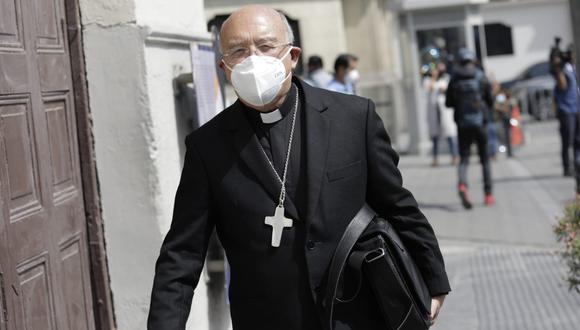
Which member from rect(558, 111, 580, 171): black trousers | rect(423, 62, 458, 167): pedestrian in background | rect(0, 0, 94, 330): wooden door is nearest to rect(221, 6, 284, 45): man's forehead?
rect(0, 0, 94, 330): wooden door

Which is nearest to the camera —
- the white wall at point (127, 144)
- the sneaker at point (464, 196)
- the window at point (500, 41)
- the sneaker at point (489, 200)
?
the white wall at point (127, 144)

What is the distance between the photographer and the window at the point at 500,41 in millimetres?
44125

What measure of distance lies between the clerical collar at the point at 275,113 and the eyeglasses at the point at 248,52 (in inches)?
7.0

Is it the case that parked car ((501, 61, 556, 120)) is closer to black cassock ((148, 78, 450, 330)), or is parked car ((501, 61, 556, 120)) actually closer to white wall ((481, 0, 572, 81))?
white wall ((481, 0, 572, 81))

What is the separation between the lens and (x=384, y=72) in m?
27.1

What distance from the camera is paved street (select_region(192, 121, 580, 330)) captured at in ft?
24.0

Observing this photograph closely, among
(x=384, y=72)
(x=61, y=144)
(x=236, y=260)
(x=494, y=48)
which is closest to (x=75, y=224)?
(x=61, y=144)

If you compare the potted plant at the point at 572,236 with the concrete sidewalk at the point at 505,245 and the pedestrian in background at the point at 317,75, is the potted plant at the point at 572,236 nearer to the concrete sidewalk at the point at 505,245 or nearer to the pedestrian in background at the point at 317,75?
the concrete sidewalk at the point at 505,245

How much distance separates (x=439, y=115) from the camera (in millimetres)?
19391

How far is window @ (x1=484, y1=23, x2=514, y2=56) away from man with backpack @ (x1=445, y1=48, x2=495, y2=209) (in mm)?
31360

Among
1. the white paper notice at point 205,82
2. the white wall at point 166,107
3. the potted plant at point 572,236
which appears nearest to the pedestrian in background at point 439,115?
the potted plant at point 572,236

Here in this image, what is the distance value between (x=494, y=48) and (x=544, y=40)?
6.49 feet

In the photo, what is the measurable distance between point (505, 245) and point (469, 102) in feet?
9.96

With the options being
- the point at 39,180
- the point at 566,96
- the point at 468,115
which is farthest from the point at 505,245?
the point at 39,180
